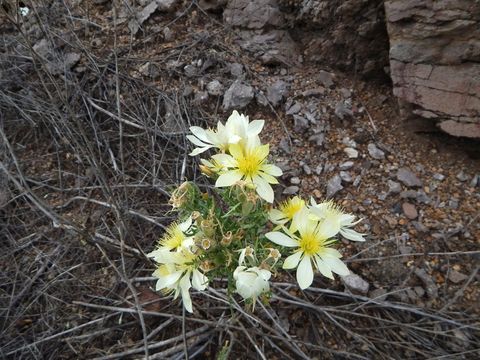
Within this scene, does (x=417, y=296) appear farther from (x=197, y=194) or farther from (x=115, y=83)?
(x=115, y=83)

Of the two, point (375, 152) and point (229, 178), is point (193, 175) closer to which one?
point (375, 152)

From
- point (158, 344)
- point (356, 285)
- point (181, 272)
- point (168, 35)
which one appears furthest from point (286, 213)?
point (168, 35)

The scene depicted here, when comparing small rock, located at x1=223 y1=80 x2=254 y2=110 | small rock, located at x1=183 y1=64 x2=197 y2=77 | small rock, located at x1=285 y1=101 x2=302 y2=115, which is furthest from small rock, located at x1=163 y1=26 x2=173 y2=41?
small rock, located at x1=285 y1=101 x2=302 y2=115

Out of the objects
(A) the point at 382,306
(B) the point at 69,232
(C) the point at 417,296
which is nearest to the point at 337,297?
(A) the point at 382,306

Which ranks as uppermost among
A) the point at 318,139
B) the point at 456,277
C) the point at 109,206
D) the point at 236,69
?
the point at 236,69

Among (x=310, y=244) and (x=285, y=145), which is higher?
(x=310, y=244)

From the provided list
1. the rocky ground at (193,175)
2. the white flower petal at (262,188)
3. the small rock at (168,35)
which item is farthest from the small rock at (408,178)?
the small rock at (168,35)

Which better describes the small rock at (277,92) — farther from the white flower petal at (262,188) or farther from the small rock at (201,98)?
the white flower petal at (262,188)
